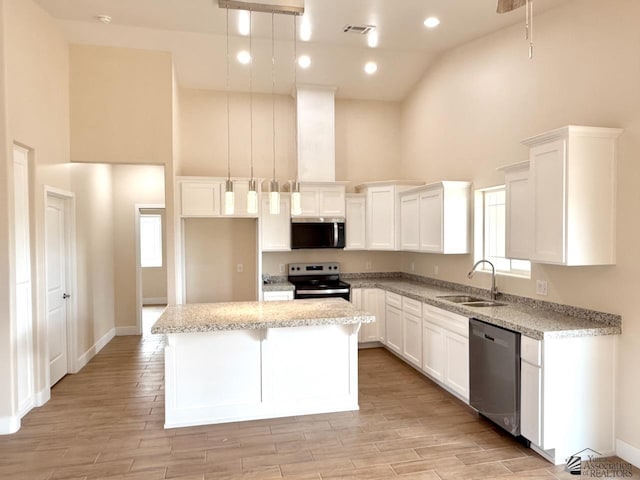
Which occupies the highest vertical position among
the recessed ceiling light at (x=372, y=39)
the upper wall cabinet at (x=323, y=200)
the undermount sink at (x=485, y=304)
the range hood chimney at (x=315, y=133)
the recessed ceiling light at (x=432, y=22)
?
the recessed ceiling light at (x=372, y=39)

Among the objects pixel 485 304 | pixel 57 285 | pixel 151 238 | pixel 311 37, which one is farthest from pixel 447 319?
pixel 151 238

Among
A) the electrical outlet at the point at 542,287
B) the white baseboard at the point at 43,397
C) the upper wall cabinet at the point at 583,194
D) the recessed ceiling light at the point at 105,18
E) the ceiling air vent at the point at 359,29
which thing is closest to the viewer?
the upper wall cabinet at the point at 583,194

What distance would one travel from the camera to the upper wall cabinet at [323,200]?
5797mm

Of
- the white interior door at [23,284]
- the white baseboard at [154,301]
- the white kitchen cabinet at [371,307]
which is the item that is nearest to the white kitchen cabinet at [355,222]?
the white kitchen cabinet at [371,307]

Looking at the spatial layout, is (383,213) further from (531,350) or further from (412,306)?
(531,350)

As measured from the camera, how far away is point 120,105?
4.98m

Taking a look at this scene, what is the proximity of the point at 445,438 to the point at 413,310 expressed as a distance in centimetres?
166

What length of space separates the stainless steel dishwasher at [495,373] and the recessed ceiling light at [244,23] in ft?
12.2

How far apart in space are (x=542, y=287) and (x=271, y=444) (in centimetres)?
263

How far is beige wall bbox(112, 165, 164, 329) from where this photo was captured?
667 centimetres

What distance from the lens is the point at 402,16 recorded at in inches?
171

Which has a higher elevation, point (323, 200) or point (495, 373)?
point (323, 200)

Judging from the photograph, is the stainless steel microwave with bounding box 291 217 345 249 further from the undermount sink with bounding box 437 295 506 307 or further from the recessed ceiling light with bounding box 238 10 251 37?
the recessed ceiling light with bounding box 238 10 251 37

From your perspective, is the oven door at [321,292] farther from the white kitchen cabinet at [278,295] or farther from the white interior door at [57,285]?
the white interior door at [57,285]
